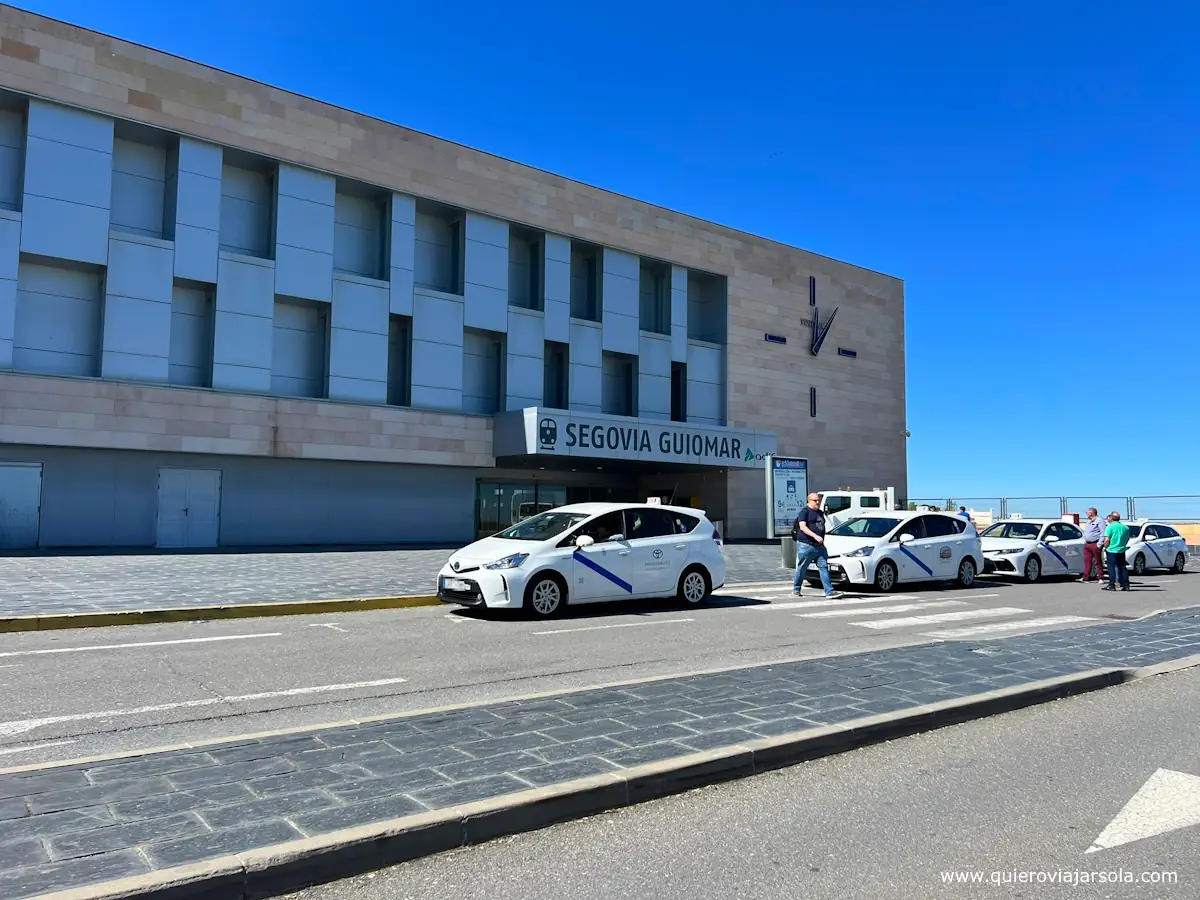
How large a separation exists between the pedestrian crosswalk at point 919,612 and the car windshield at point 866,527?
4.63 feet

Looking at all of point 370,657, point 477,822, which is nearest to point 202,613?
point 370,657

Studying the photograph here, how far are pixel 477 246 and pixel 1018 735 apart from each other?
26.7m

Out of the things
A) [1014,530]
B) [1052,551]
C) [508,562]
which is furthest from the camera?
[1014,530]

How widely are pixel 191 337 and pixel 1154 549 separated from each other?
2699 centimetres

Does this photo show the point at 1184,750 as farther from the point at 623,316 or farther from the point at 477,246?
the point at 623,316

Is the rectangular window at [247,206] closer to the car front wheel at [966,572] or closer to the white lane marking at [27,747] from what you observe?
the car front wheel at [966,572]

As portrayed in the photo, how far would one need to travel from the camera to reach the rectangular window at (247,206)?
86.5ft

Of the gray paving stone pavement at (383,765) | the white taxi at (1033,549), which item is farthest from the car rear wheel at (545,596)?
the white taxi at (1033,549)

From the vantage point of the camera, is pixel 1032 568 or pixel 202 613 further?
pixel 1032 568

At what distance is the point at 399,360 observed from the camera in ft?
97.6

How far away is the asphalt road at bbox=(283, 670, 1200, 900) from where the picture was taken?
3.75 metres

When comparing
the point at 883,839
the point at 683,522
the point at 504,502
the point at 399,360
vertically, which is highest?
the point at 399,360

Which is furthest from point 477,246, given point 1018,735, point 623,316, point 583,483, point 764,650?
point 1018,735

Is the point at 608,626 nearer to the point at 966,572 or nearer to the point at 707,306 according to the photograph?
the point at 966,572
